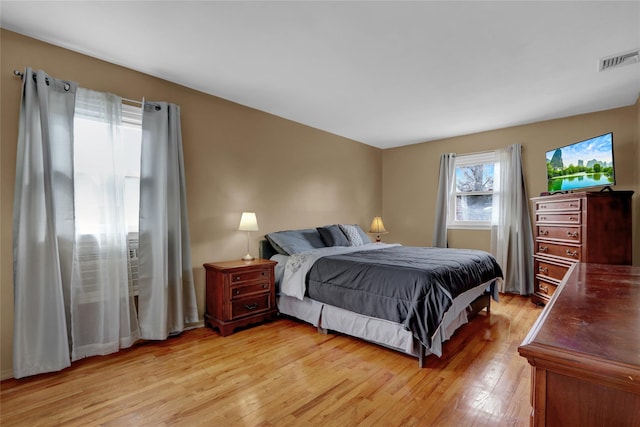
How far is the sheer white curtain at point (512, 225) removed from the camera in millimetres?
4387

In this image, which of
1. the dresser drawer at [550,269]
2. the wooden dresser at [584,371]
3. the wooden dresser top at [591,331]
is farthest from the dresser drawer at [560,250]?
the wooden dresser at [584,371]

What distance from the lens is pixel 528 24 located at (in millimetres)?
2137

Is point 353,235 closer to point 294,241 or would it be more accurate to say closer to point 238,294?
point 294,241

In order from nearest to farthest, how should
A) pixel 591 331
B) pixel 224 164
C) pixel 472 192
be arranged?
pixel 591 331
pixel 224 164
pixel 472 192

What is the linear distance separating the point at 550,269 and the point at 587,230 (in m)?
0.70

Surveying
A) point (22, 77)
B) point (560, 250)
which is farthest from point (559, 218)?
point (22, 77)

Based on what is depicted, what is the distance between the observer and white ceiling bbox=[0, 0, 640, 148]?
2.00m

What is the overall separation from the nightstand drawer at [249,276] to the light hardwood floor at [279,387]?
1.82ft

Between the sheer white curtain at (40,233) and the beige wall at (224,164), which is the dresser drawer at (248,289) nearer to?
the beige wall at (224,164)

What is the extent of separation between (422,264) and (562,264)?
1.95 meters

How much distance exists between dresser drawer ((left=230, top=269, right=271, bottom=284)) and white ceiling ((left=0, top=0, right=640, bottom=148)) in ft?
6.24

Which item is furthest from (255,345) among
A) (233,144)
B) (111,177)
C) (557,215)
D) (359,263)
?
(557,215)

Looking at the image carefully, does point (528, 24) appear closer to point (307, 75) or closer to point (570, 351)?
point (307, 75)

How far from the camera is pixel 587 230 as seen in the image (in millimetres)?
3188
